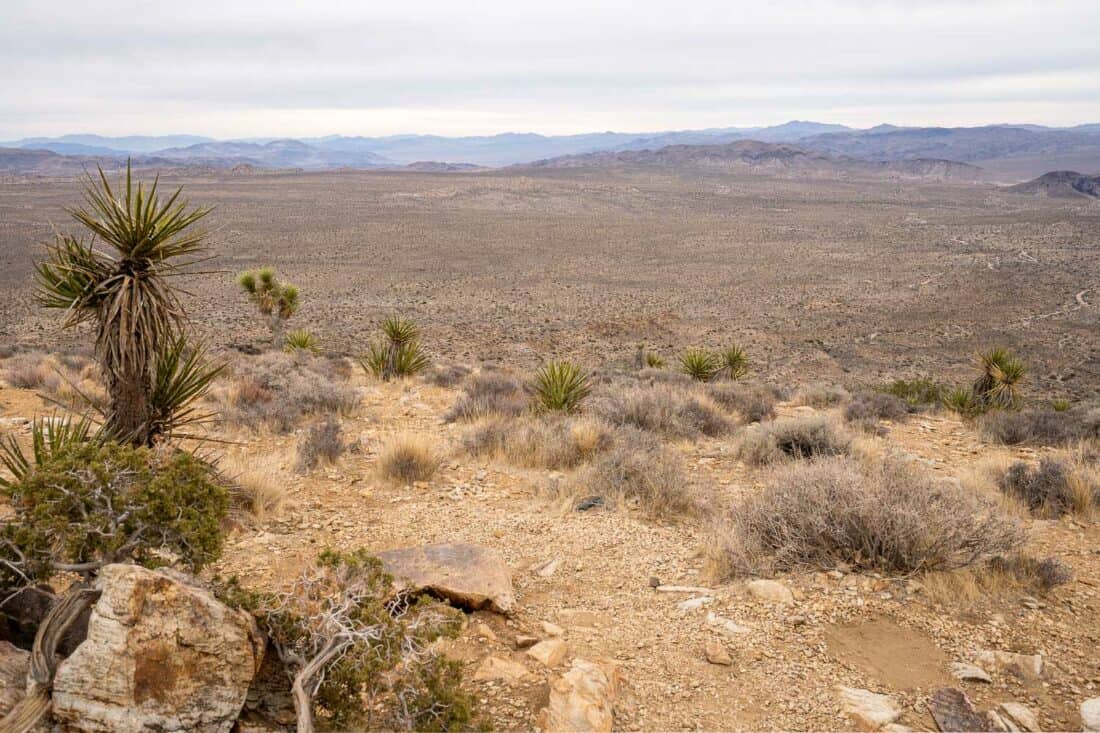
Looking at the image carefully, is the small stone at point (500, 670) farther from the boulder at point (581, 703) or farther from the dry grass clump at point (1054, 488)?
the dry grass clump at point (1054, 488)

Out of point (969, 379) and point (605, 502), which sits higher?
point (605, 502)

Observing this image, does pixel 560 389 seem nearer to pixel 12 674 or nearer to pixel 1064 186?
pixel 12 674

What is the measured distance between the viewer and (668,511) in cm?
593

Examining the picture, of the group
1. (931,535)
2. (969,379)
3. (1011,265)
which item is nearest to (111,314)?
(931,535)

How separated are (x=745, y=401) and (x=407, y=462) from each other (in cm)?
611

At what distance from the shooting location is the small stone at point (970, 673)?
3.62m

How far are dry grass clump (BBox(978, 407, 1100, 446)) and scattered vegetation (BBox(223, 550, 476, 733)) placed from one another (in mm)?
8783

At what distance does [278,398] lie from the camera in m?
9.71

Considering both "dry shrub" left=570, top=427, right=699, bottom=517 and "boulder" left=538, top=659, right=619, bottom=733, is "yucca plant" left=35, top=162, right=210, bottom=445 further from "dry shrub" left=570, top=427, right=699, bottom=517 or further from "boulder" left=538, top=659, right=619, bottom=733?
"boulder" left=538, top=659, right=619, bottom=733

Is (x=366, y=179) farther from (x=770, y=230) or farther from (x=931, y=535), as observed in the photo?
(x=931, y=535)

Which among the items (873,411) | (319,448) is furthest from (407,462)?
(873,411)

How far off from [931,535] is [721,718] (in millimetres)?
2138

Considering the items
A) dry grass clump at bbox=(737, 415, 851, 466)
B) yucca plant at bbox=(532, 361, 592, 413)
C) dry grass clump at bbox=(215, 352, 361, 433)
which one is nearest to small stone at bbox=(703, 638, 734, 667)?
dry grass clump at bbox=(737, 415, 851, 466)

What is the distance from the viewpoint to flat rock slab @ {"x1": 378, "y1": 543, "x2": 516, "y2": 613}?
416 centimetres
